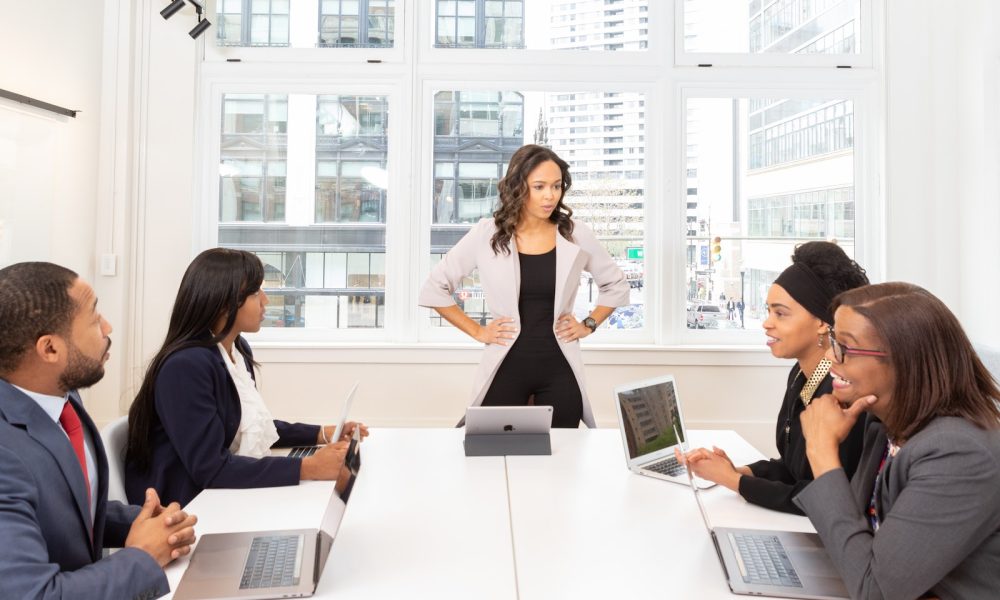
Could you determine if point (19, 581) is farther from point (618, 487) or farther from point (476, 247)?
point (476, 247)

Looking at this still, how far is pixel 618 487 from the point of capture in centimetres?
188

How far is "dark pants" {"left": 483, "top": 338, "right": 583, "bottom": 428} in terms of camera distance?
279 cm

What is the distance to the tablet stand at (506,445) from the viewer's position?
2.16 m

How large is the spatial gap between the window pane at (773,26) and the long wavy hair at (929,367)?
3.15m

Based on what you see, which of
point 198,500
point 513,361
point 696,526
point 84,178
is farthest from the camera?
point 84,178

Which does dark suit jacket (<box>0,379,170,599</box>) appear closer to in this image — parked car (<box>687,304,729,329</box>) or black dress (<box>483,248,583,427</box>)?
black dress (<box>483,248,583,427</box>)

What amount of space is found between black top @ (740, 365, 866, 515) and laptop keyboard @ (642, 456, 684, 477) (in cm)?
19

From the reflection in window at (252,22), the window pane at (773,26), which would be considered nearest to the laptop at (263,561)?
the reflection in window at (252,22)

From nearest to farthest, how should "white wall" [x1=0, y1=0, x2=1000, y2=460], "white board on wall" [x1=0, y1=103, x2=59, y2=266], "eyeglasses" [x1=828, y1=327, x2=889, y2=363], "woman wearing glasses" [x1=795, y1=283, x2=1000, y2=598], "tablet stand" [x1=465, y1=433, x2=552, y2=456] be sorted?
"woman wearing glasses" [x1=795, y1=283, x2=1000, y2=598] → "eyeglasses" [x1=828, y1=327, x2=889, y2=363] → "tablet stand" [x1=465, y1=433, x2=552, y2=456] → "white board on wall" [x1=0, y1=103, x2=59, y2=266] → "white wall" [x1=0, y1=0, x2=1000, y2=460]

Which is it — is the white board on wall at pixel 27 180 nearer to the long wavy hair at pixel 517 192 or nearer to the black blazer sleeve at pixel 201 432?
the black blazer sleeve at pixel 201 432

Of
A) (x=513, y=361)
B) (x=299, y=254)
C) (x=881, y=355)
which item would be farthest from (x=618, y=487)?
(x=299, y=254)

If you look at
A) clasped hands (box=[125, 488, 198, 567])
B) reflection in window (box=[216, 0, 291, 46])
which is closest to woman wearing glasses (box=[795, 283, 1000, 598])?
clasped hands (box=[125, 488, 198, 567])

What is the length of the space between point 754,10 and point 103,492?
12.9 ft

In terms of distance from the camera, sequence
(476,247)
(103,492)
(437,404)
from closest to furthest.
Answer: (103,492) → (476,247) → (437,404)
